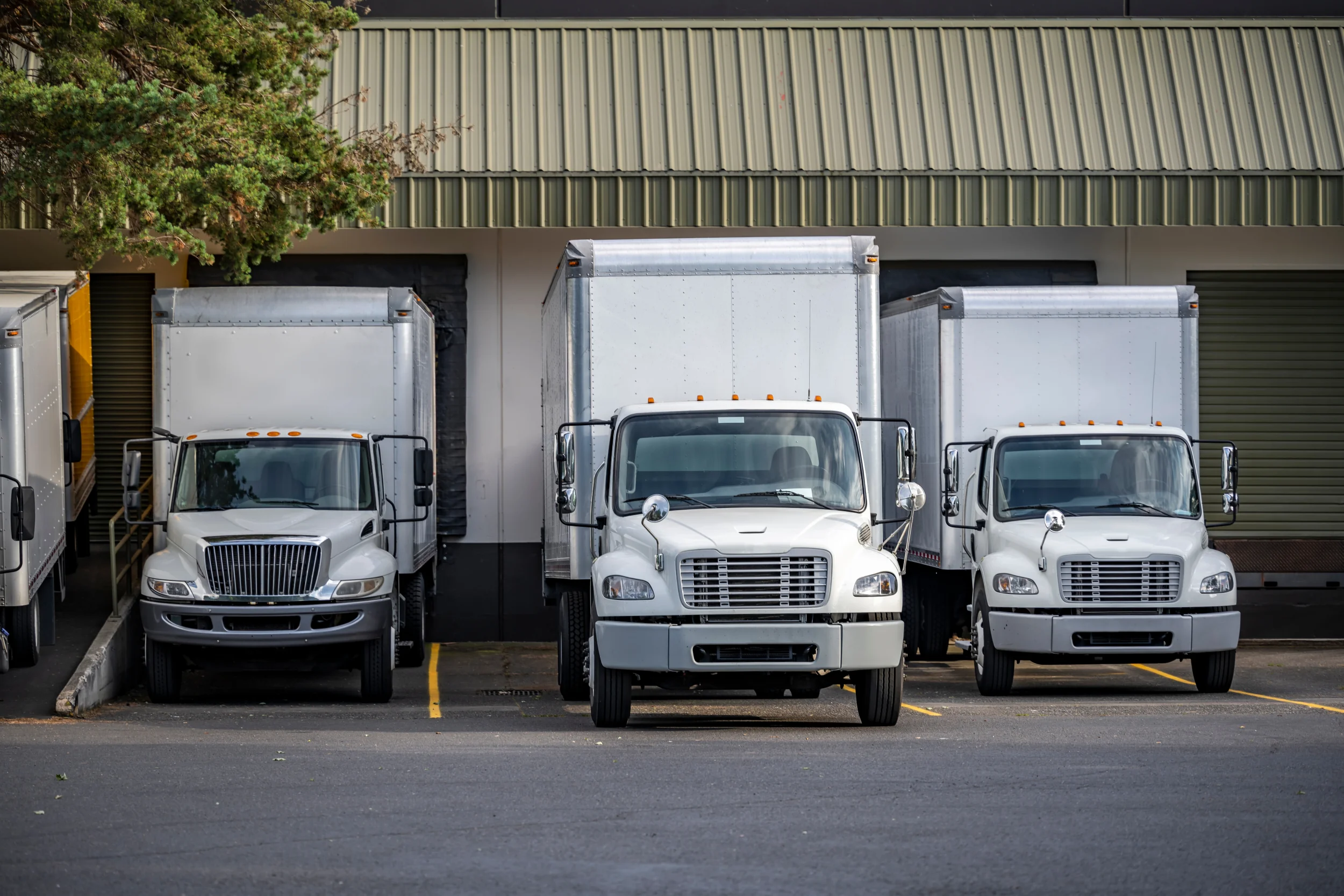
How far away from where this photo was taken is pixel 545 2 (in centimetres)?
2353

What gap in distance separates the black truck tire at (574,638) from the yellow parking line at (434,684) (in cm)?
112

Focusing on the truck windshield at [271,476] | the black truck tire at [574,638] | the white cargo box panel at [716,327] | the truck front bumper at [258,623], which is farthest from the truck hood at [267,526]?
the white cargo box panel at [716,327]

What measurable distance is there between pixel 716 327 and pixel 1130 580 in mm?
4515

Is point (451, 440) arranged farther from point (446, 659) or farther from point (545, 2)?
point (545, 2)

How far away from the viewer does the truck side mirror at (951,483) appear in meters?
17.3

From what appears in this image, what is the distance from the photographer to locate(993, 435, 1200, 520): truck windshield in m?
16.5

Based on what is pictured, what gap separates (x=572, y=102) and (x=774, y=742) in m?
12.3

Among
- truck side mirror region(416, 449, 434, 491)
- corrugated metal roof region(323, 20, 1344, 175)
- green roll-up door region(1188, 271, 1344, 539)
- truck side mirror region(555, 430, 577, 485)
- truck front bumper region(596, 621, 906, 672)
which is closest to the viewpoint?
truck front bumper region(596, 621, 906, 672)

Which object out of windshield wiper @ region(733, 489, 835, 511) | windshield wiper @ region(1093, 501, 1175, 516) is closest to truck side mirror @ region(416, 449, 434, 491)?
windshield wiper @ region(733, 489, 835, 511)

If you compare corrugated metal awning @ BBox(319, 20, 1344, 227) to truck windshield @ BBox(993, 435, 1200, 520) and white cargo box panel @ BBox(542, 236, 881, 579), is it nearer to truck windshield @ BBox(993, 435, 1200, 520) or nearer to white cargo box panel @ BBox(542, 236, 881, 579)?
truck windshield @ BBox(993, 435, 1200, 520)

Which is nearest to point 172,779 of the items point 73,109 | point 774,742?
point 774,742

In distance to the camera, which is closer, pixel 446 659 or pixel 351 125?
pixel 446 659

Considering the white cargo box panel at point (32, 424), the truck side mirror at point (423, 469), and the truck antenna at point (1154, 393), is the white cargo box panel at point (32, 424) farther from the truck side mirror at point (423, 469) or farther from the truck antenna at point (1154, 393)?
the truck antenna at point (1154, 393)

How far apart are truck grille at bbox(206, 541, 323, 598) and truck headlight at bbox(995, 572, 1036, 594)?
6.16 metres
